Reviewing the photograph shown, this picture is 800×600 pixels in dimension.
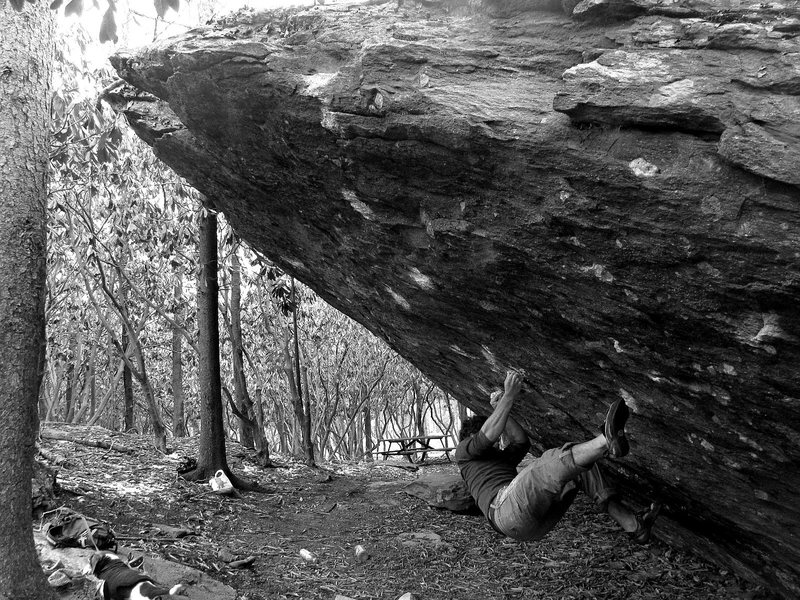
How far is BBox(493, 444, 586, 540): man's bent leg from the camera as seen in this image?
491cm

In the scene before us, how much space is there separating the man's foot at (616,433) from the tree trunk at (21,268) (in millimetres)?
4170

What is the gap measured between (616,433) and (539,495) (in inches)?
34.8

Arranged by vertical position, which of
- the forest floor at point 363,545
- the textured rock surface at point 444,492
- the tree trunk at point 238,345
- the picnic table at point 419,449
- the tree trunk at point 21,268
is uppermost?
the tree trunk at point 21,268

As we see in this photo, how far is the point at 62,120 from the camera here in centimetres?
1021

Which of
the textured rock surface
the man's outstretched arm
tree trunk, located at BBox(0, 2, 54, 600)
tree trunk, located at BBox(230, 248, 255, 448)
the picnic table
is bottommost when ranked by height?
the picnic table

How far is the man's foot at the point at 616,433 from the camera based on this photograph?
14.9 feet

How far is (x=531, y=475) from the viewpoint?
508 cm

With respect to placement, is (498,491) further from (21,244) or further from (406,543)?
(21,244)

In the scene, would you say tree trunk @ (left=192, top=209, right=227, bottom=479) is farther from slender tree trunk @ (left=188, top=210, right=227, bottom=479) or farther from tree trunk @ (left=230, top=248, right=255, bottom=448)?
tree trunk @ (left=230, top=248, right=255, bottom=448)

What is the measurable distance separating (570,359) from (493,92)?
93.8 inches

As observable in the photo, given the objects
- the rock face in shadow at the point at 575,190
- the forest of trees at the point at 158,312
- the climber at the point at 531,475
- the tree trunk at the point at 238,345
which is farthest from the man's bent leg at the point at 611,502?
the tree trunk at the point at 238,345

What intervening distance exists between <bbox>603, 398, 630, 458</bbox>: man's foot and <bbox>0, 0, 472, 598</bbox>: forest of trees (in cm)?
390

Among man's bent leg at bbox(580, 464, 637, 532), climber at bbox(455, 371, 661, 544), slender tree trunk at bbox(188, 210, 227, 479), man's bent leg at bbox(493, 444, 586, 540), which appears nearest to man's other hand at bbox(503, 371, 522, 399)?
climber at bbox(455, 371, 661, 544)

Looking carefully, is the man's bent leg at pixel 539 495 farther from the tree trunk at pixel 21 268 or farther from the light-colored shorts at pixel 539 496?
the tree trunk at pixel 21 268
